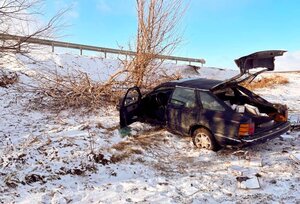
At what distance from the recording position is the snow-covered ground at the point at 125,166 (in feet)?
15.0

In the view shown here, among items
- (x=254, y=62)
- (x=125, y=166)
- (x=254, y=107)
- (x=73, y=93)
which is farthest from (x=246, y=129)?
(x=73, y=93)

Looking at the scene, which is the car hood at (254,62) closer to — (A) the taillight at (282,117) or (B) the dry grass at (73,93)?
(A) the taillight at (282,117)

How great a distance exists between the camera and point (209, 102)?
636cm

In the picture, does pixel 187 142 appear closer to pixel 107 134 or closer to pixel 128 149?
pixel 128 149

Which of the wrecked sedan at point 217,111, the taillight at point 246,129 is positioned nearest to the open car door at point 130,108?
the wrecked sedan at point 217,111

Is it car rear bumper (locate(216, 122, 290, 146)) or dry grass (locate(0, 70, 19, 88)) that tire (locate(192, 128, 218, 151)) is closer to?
car rear bumper (locate(216, 122, 290, 146))

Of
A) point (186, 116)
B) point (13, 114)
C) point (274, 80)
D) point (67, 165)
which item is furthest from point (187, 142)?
point (274, 80)

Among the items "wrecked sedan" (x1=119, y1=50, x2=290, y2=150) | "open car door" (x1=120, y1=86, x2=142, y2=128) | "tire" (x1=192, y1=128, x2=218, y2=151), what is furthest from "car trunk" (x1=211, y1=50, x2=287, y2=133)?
"open car door" (x1=120, y1=86, x2=142, y2=128)

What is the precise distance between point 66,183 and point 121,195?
105 cm

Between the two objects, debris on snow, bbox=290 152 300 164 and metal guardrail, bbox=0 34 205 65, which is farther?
metal guardrail, bbox=0 34 205 65

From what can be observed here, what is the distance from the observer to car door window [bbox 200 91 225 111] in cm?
619

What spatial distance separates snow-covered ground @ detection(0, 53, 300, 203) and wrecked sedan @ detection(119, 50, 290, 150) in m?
0.40

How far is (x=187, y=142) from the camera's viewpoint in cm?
708

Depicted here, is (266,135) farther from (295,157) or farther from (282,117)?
(282,117)
